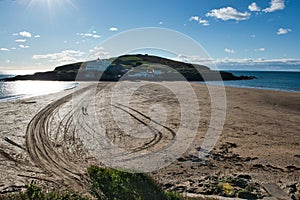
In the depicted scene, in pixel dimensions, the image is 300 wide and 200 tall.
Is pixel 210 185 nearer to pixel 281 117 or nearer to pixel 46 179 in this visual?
pixel 46 179

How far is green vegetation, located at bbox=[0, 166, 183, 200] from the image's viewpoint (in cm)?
536

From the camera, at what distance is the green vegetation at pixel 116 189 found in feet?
17.6

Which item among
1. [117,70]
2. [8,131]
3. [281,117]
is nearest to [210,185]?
[8,131]

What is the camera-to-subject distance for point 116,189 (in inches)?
217

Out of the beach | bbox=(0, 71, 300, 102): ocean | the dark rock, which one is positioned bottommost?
the dark rock

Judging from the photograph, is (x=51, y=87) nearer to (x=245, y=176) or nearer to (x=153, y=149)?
(x=153, y=149)

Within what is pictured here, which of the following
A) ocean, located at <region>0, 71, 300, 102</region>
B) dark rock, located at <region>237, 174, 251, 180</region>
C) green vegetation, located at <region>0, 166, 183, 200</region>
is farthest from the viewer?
ocean, located at <region>0, 71, 300, 102</region>

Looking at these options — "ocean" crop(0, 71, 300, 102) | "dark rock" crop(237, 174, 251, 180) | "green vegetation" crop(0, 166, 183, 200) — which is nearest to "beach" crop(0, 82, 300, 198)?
"dark rock" crop(237, 174, 251, 180)

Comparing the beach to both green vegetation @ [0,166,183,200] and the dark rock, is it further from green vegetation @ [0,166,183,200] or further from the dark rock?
green vegetation @ [0,166,183,200]

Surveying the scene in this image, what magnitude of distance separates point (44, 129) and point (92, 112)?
5644mm

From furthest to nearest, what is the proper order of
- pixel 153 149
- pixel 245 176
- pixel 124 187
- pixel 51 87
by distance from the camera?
pixel 51 87, pixel 153 149, pixel 245 176, pixel 124 187

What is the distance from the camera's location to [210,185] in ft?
26.2

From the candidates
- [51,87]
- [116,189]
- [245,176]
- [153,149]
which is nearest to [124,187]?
[116,189]

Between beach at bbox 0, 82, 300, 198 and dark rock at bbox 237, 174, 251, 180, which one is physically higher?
beach at bbox 0, 82, 300, 198
